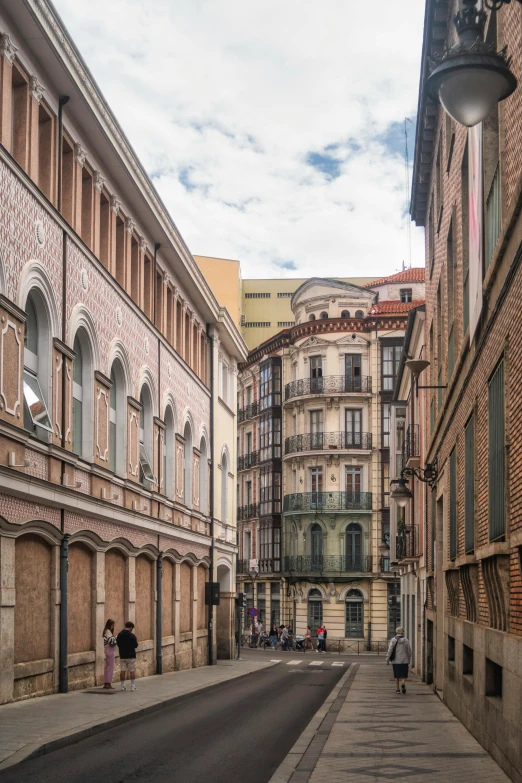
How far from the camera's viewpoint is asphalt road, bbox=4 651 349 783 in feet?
38.6

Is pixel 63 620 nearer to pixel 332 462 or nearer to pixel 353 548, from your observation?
pixel 353 548

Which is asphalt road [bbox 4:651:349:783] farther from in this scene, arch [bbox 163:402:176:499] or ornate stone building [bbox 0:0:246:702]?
arch [bbox 163:402:176:499]

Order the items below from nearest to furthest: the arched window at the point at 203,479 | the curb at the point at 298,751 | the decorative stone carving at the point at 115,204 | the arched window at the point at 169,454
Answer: the curb at the point at 298,751, the decorative stone carving at the point at 115,204, the arched window at the point at 169,454, the arched window at the point at 203,479

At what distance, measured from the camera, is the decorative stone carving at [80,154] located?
79.4 feet

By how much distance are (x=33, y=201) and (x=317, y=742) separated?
11247mm

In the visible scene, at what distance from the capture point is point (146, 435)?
31.4 metres

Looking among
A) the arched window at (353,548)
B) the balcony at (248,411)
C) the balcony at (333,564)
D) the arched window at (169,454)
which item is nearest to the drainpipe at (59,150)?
the arched window at (169,454)

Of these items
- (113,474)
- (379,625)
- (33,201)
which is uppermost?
(33,201)

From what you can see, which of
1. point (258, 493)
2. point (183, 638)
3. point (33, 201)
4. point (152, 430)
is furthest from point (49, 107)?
point (258, 493)

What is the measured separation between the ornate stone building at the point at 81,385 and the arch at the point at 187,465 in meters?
0.58

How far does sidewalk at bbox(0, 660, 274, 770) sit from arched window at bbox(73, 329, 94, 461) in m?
5.18

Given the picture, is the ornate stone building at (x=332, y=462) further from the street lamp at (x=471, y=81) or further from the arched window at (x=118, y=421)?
the street lamp at (x=471, y=81)

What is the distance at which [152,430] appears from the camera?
104 feet

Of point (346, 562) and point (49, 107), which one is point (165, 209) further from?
point (346, 562)
